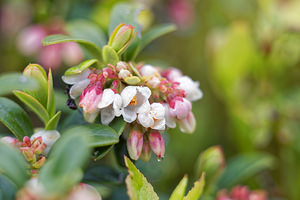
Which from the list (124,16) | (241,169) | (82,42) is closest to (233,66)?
(241,169)

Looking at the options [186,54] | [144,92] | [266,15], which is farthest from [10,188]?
[186,54]

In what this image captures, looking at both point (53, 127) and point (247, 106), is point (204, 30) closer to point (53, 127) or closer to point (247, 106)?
point (247, 106)

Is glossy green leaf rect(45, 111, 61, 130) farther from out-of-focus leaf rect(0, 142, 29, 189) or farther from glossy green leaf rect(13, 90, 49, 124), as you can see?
out-of-focus leaf rect(0, 142, 29, 189)

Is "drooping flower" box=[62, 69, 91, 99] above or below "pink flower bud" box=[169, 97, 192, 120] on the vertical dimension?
above

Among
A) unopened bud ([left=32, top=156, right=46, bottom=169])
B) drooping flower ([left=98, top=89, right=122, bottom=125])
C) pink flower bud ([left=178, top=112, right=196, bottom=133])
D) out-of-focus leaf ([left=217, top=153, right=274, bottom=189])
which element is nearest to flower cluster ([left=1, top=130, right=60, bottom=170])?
unopened bud ([left=32, top=156, right=46, bottom=169])

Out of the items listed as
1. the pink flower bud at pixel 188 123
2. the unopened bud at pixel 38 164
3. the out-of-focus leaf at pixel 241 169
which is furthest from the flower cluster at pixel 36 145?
the out-of-focus leaf at pixel 241 169

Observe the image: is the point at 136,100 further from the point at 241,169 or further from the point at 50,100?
the point at 241,169
